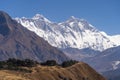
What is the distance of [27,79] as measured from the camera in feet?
656

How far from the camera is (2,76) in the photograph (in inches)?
7702

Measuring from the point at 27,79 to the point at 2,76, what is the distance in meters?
11.8

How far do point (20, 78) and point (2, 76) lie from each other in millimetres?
8101

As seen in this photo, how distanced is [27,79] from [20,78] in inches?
211

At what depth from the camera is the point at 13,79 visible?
19025 cm

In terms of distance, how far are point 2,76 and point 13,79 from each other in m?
7.72

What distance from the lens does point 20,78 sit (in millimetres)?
195375

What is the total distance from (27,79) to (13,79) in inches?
435
